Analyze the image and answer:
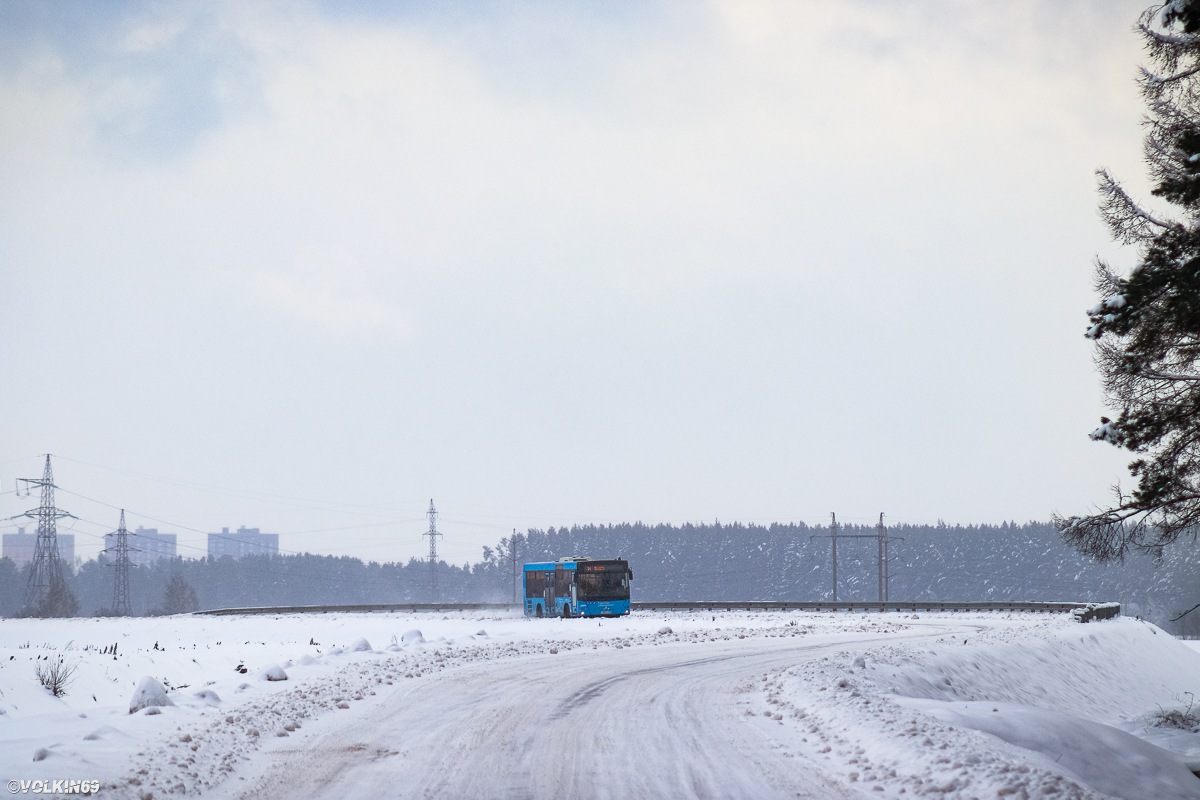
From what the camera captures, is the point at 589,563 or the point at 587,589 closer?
the point at 587,589

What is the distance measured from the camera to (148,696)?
11.5 m

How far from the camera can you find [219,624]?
47000mm

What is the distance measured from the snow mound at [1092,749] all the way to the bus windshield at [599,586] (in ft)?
96.3

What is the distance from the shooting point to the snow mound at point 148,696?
37.6 feet

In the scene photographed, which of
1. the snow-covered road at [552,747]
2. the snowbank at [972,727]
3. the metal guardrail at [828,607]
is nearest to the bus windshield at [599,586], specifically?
the metal guardrail at [828,607]

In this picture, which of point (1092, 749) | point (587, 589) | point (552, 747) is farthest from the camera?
point (587, 589)

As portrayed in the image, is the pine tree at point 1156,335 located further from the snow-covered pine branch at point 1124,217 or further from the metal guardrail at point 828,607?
the metal guardrail at point 828,607

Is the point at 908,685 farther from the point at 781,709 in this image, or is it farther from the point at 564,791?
the point at 564,791

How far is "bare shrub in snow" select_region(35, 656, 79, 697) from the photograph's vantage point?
48.3 ft

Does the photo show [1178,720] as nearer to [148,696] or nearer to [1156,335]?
[1156,335]

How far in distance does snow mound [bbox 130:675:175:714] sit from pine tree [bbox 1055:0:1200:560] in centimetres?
1520

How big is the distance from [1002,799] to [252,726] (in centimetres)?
841

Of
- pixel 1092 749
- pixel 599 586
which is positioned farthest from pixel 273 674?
pixel 599 586

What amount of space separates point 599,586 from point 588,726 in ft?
98.0
